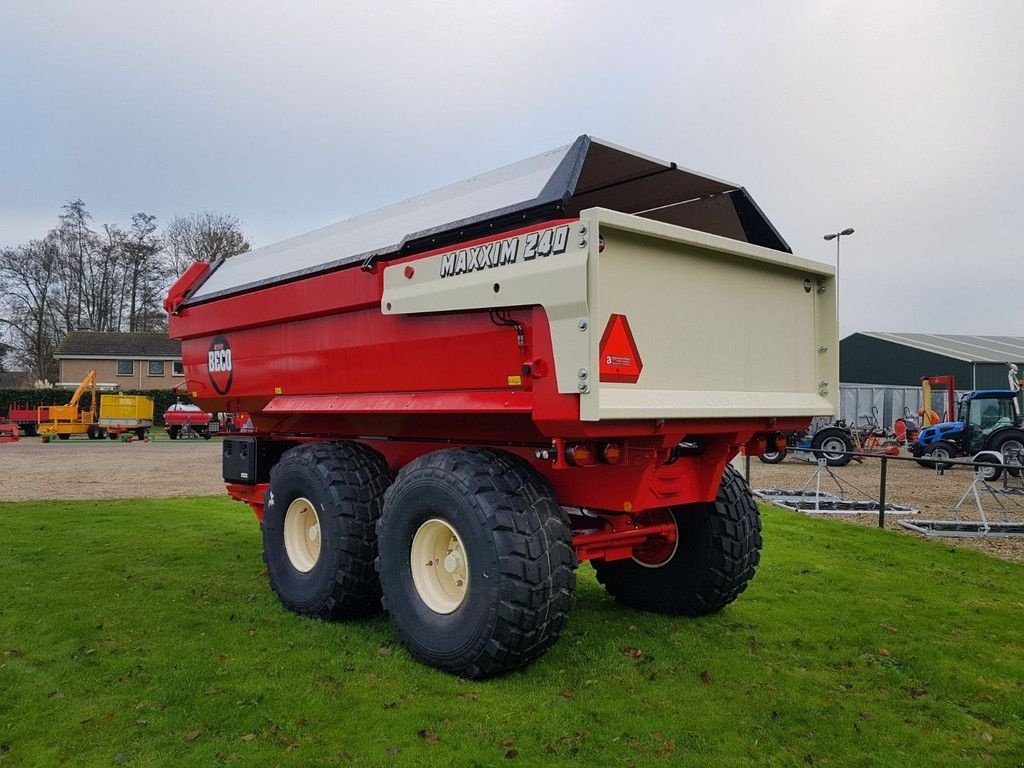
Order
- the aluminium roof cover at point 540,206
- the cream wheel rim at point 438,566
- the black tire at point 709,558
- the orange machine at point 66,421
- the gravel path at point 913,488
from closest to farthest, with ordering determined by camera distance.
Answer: the aluminium roof cover at point 540,206 < the cream wheel rim at point 438,566 < the black tire at point 709,558 < the gravel path at point 913,488 < the orange machine at point 66,421

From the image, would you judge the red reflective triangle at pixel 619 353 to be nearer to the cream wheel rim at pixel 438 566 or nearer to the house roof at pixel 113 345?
the cream wheel rim at pixel 438 566

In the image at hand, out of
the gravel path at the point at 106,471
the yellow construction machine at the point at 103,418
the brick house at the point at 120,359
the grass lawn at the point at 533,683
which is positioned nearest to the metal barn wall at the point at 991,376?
the gravel path at the point at 106,471

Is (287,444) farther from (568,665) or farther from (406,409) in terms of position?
(568,665)

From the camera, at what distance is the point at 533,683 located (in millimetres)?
3918

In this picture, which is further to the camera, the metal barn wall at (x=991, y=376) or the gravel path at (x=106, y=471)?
the metal barn wall at (x=991, y=376)

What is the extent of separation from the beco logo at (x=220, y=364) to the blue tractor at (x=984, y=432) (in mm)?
15840

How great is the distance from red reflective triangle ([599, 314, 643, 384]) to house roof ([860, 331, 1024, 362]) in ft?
123

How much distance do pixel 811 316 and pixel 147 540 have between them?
6.51m

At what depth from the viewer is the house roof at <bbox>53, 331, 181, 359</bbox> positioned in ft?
148

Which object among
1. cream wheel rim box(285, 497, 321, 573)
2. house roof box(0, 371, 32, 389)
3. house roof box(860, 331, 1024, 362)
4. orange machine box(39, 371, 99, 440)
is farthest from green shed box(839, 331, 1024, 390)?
house roof box(0, 371, 32, 389)

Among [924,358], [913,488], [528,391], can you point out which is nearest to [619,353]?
[528,391]

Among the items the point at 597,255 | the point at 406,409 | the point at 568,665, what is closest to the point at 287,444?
the point at 406,409

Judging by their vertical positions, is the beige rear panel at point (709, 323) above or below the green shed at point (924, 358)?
below

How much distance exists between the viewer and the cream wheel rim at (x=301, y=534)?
5.40 m
